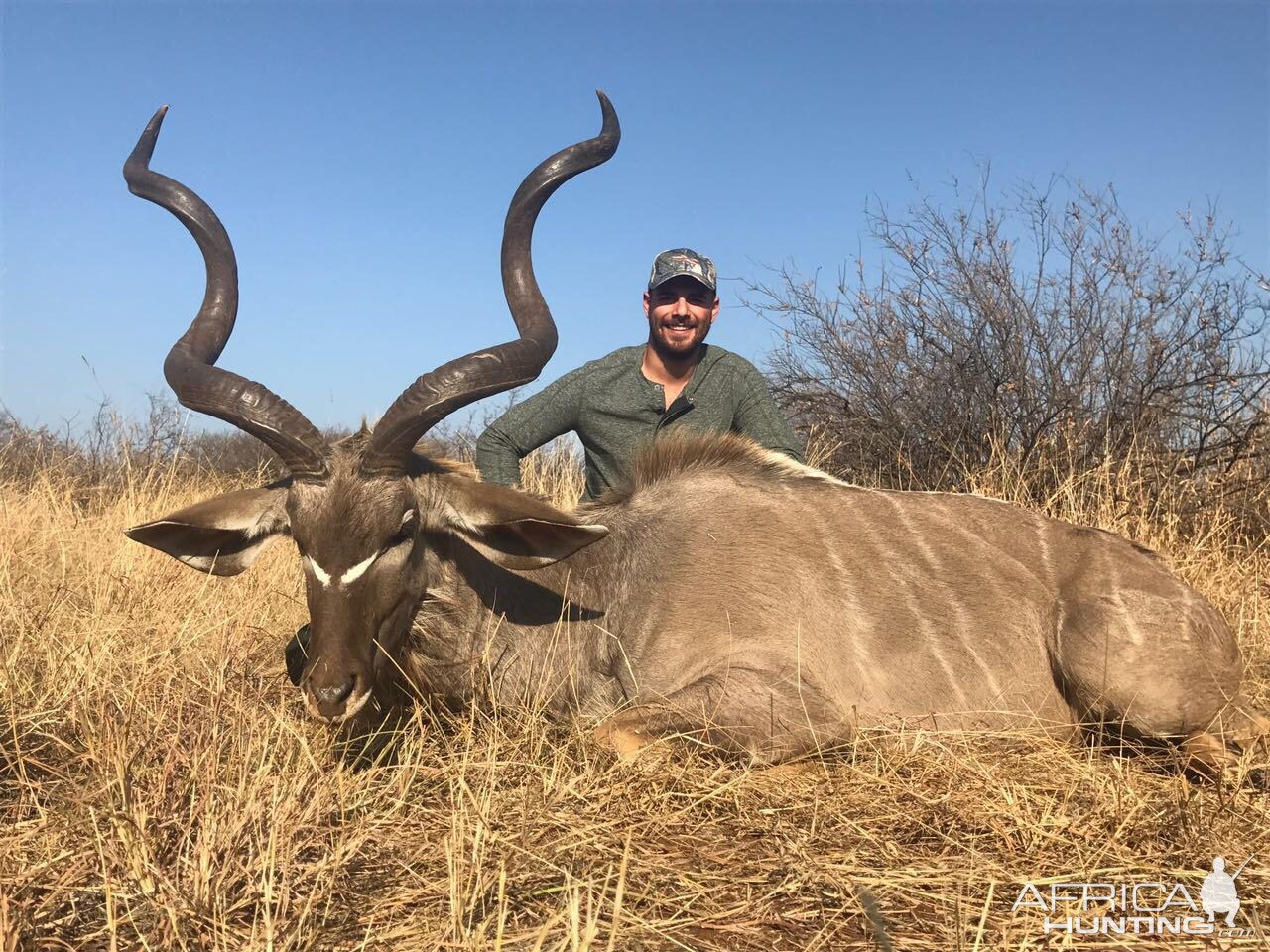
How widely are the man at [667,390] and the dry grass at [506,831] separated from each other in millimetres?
2129

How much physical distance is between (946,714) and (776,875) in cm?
154

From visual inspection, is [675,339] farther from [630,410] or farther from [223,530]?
[223,530]

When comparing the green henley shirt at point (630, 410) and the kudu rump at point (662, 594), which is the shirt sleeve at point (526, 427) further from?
the kudu rump at point (662, 594)

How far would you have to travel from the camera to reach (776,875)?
1968mm

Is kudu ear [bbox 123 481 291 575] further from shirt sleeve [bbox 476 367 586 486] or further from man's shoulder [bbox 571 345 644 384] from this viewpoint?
man's shoulder [bbox 571 345 644 384]

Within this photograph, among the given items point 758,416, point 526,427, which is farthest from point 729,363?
point 526,427

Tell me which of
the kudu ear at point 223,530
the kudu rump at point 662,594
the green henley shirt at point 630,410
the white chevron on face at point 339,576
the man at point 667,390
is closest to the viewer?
the white chevron on face at point 339,576

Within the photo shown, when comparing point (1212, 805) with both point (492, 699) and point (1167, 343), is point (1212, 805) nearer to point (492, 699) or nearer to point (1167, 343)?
point (492, 699)

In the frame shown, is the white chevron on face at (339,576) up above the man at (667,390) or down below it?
below

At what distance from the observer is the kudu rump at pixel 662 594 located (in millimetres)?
2928

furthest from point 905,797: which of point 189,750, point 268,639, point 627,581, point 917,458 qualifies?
point 917,458

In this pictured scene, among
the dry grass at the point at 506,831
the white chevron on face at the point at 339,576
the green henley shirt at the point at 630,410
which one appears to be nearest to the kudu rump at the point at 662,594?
the white chevron on face at the point at 339,576

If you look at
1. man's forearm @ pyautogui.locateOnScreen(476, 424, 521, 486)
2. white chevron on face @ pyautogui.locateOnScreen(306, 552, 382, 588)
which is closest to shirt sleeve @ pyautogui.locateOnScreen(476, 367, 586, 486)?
man's forearm @ pyautogui.locateOnScreen(476, 424, 521, 486)

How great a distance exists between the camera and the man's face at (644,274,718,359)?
197 inches
